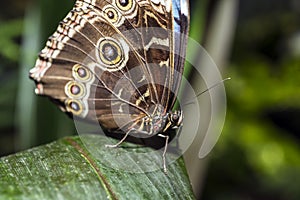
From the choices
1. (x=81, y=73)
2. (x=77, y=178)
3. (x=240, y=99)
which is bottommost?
(x=240, y=99)

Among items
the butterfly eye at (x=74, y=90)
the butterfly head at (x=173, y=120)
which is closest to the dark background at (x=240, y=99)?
the butterfly eye at (x=74, y=90)

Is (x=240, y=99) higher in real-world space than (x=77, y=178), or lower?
lower

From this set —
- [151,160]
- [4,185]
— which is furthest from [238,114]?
[4,185]

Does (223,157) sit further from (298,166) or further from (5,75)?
(5,75)

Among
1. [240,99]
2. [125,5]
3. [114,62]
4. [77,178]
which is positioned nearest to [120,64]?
[114,62]

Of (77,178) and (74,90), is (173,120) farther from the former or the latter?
(77,178)

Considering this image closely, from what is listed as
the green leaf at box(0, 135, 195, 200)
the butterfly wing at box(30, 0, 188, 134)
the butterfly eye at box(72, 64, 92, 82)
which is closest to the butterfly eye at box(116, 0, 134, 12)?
the butterfly wing at box(30, 0, 188, 134)

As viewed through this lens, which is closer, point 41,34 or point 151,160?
point 151,160
